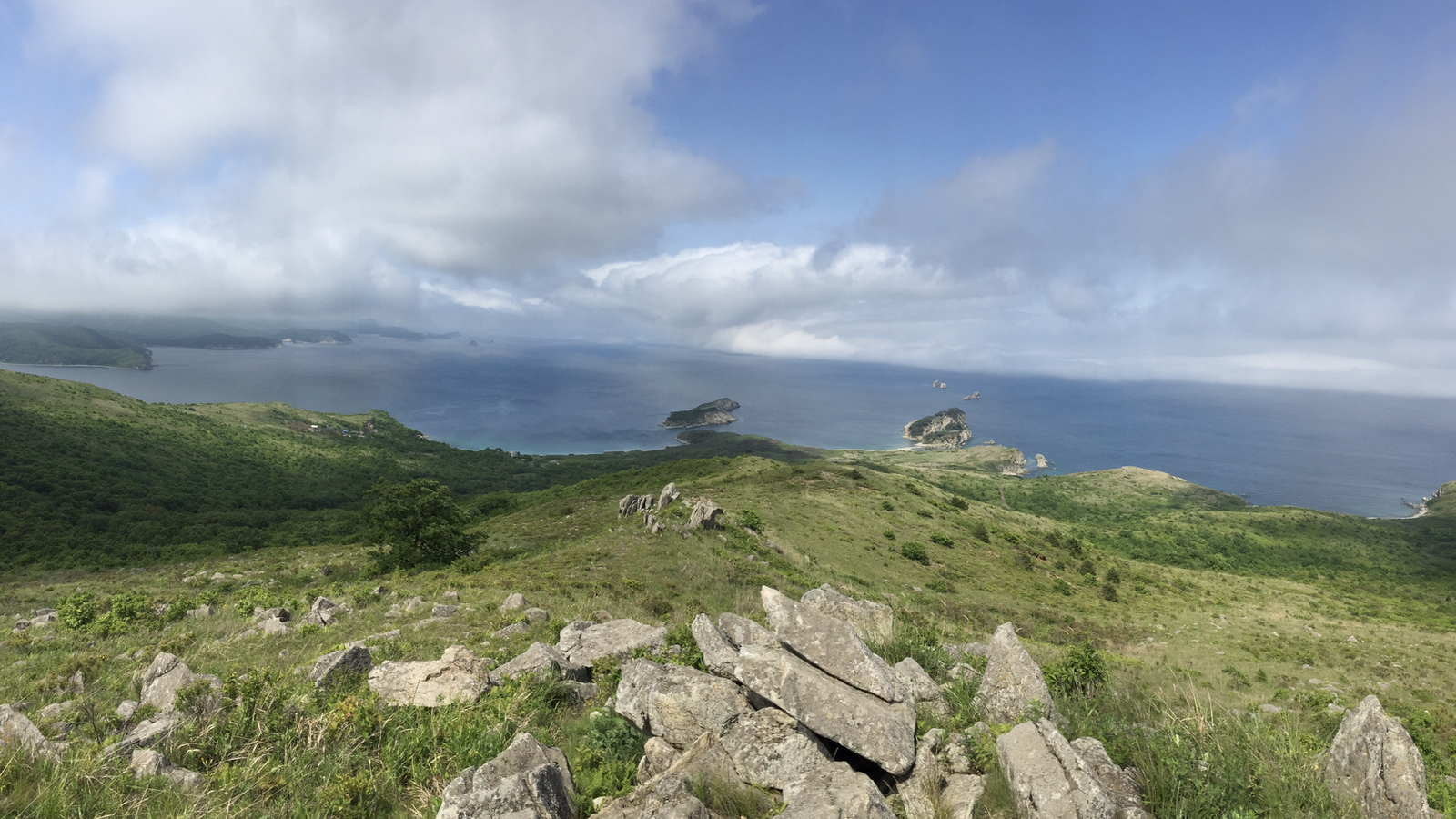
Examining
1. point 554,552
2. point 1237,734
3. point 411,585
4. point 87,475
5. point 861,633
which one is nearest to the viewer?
point 1237,734

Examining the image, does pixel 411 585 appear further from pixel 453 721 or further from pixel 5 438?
pixel 5 438

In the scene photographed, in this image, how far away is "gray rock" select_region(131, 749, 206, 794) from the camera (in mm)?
5379

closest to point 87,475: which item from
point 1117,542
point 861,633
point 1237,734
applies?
point 861,633

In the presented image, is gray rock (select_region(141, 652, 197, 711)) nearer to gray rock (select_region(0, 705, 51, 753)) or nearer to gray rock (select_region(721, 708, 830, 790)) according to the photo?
gray rock (select_region(0, 705, 51, 753))

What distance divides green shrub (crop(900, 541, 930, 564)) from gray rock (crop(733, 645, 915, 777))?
1221 inches

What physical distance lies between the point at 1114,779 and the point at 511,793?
647 centimetres

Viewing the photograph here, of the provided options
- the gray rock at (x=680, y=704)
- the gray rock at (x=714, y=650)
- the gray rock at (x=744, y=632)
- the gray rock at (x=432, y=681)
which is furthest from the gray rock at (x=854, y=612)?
the gray rock at (x=432, y=681)

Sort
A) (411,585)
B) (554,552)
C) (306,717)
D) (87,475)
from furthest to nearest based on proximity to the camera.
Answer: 1. (87,475)
2. (554,552)
3. (411,585)
4. (306,717)

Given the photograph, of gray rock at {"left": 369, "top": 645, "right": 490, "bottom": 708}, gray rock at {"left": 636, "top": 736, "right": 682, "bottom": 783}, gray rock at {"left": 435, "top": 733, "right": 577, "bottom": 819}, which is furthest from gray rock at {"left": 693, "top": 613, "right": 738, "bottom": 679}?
gray rock at {"left": 369, "top": 645, "right": 490, "bottom": 708}

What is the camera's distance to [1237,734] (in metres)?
5.83

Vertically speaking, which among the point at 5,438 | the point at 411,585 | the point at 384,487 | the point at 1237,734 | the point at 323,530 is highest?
the point at 1237,734

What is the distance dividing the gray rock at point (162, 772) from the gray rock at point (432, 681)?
2.37 metres

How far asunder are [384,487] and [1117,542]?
91.5m

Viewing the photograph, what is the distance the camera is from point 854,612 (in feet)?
35.5
